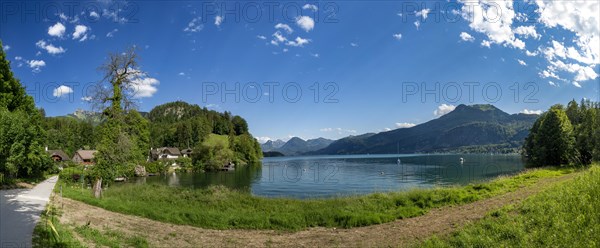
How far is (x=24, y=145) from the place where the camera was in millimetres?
35156

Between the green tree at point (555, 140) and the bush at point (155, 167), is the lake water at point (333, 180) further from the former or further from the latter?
the bush at point (155, 167)

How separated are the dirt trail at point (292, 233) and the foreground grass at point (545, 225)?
1.69 metres

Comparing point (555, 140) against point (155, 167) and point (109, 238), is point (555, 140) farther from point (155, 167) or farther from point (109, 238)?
point (155, 167)

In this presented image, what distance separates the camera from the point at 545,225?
9.77 metres

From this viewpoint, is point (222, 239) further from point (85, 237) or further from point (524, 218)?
point (524, 218)

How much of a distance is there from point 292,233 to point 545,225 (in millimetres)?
11316

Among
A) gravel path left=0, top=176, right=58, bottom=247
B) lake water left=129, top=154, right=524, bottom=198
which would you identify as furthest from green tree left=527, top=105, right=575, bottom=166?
gravel path left=0, top=176, right=58, bottom=247

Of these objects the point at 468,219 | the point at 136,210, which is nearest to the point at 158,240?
the point at 136,210

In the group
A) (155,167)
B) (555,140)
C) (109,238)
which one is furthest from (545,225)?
(155,167)

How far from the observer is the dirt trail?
1377 centimetres

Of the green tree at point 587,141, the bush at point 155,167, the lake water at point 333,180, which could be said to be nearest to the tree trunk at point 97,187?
the lake water at point 333,180

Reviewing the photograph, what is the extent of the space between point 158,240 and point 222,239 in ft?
9.55

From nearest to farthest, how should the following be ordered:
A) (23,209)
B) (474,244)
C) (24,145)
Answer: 1. (474,244)
2. (23,209)
3. (24,145)

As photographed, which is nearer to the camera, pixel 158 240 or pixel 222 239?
pixel 158 240
